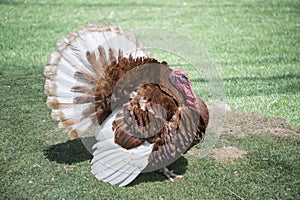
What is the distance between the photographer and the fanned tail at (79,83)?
13.2 ft

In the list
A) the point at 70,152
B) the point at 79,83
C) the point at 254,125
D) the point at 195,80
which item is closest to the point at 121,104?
the point at 79,83

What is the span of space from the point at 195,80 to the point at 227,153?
7.46 ft

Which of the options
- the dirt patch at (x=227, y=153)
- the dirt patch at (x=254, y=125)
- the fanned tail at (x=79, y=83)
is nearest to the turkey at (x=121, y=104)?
the fanned tail at (x=79, y=83)

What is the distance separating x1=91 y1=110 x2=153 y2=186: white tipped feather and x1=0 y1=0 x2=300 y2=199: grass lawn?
0.34ft

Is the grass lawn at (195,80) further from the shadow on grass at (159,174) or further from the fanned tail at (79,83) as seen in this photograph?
the fanned tail at (79,83)

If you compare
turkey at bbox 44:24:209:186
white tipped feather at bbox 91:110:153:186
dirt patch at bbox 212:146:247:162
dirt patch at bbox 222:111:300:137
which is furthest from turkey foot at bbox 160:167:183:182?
dirt patch at bbox 222:111:300:137

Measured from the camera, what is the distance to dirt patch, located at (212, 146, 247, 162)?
4363mm

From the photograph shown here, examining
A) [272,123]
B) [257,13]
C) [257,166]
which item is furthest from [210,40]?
[257,166]

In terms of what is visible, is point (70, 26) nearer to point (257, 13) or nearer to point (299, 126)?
point (257, 13)

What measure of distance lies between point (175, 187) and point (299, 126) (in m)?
2.00

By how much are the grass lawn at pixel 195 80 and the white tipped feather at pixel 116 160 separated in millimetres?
104

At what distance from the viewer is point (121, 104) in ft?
13.0

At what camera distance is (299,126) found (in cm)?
507

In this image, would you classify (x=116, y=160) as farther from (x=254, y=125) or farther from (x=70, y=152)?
(x=254, y=125)
